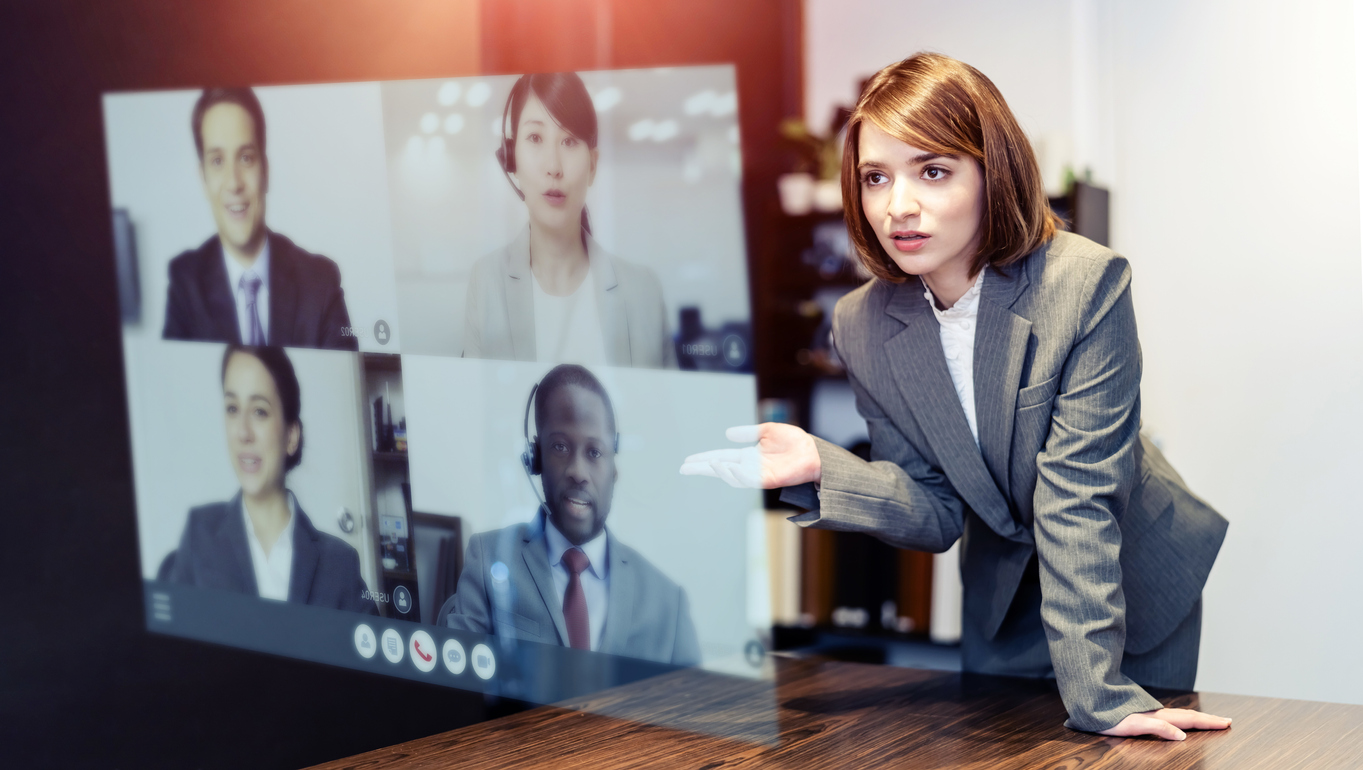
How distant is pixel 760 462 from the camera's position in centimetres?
134

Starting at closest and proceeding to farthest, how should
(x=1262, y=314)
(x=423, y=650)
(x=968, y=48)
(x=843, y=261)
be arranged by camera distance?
1. (x=423, y=650)
2. (x=1262, y=314)
3. (x=968, y=48)
4. (x=843, y=261)

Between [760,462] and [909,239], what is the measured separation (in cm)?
35

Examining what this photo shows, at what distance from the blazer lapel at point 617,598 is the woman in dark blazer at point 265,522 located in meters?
0.29

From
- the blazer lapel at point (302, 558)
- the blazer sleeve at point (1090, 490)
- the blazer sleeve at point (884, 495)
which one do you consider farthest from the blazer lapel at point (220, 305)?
the blazer sleeve at point (1090, 490)

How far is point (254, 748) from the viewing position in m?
1.21

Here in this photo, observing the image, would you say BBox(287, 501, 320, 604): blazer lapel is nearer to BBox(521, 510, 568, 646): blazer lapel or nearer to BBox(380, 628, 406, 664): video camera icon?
BBox(380, 628, 406, 664): video camera icon

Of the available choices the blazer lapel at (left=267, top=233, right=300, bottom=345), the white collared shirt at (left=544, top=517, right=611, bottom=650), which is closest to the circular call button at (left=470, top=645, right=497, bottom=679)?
the white collared shirt at (left=544, top=517, right=611, bottom=650)

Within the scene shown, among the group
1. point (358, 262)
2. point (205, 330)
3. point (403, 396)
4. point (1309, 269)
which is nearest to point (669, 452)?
point (403, 396)

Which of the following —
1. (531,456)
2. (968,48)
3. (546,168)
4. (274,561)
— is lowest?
(274,561)

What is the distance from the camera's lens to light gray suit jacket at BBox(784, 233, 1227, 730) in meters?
1.24

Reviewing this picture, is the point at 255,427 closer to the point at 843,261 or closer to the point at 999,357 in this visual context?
the point at 999,357

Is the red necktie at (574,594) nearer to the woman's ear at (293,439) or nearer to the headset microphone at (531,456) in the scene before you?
the headset microphone at (531,456)

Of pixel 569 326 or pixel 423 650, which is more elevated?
pixel 569 326

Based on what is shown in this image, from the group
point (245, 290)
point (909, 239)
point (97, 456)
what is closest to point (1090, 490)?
point (909, 239)
